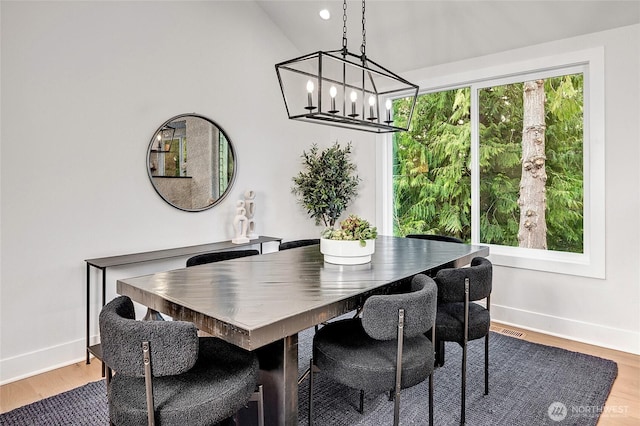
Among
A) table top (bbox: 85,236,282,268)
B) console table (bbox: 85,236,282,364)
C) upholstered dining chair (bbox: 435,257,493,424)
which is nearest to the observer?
upholstered dining chair (bbox: 435,257,493,424)

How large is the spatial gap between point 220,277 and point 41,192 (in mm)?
1655

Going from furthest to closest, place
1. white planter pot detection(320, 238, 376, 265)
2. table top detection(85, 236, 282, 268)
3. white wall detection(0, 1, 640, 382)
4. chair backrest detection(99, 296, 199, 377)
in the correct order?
1. table top detection(85, 236, 282, 268)
2. white wall detection(0, 1, 640, 382)
3. white planter pot detection(320, 238, 376, 265)
4. chair backrest detection(99, 296, 199, 377)

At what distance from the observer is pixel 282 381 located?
168 cm

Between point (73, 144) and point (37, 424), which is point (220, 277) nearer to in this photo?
point (37, 424)

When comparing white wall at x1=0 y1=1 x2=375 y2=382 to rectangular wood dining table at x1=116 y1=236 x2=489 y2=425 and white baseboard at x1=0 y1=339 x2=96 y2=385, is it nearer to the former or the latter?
white baseboard at x1=0 y1=339 x2=96 y2=385

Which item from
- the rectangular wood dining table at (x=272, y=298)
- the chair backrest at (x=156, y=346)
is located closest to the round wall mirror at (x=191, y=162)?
the rectangular wood dining table at (x=272, y=298)

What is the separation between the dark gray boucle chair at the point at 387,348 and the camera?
5.53ft

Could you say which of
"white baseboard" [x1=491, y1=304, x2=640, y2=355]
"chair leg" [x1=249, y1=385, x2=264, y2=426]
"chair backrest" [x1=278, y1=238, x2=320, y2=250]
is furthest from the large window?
"chair leg" [x1=249, y1=385, x2=264, y2=426]

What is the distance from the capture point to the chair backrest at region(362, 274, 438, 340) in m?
1.68

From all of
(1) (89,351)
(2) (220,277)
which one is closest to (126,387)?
(2) (220,277)

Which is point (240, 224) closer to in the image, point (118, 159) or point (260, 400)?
point (118, 159)

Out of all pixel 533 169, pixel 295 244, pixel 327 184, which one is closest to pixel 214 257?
pixel 295 244

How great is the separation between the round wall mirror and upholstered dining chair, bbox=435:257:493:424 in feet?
7.88

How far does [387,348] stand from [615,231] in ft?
8.10
